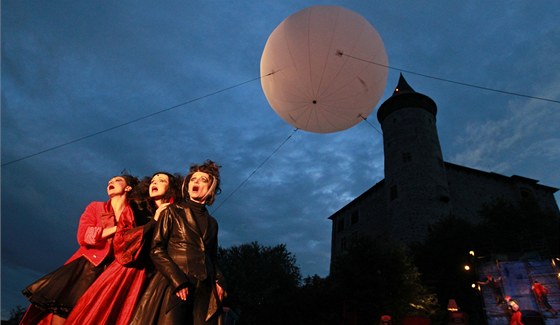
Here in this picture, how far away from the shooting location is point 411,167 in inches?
1075

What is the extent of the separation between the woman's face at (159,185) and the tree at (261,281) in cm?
1894

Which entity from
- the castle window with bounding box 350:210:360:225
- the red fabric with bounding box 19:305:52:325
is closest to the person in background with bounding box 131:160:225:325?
the red fabric with bounding box 19:305:52:325

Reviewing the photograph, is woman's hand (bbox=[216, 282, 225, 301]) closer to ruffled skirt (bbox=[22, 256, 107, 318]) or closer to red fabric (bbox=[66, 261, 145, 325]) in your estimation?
red fabric (bbox=[66, 261, 145, 325])

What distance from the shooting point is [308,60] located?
7707 mm

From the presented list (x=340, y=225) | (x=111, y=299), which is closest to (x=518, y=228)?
(x=340, y=225)

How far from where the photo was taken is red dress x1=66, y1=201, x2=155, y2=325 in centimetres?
251

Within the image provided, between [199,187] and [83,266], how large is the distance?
1.64 m

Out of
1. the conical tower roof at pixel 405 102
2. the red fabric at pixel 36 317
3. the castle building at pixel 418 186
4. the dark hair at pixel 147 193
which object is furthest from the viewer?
the conical tower roof at pixel 405 102

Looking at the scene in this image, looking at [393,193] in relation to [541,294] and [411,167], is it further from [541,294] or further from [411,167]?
[541,294]

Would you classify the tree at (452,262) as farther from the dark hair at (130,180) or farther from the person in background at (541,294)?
the dark hair at (130,180)

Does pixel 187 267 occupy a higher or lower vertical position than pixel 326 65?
lower

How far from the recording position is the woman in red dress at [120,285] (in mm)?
2512

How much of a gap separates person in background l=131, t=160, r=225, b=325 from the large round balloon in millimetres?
5720

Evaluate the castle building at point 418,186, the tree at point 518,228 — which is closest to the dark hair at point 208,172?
the tree at point 518,228
